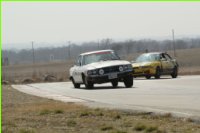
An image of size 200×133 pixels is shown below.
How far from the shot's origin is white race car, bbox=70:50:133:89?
25.3 metres

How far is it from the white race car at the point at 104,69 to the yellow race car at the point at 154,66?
7.02 metres

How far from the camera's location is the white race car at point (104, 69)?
2530 centimetres

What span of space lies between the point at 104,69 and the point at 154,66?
8.95 meters

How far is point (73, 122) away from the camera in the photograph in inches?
493

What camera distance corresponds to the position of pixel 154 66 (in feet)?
111

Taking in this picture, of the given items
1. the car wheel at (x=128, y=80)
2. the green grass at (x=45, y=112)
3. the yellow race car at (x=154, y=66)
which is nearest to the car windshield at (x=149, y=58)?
the yellow race car at (x=154, y=66)

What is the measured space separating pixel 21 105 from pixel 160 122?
262 inches

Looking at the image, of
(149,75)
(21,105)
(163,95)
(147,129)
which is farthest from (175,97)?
(149,75)

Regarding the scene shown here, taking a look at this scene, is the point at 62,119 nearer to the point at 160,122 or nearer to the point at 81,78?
the point at 160,122

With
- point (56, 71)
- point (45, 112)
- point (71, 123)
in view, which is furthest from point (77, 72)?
point (56, 71)

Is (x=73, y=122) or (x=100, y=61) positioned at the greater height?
(x=100, y=61)

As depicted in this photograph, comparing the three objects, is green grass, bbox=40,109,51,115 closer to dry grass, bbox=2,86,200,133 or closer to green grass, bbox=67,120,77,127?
dry grass, bbox=2,86,200,133

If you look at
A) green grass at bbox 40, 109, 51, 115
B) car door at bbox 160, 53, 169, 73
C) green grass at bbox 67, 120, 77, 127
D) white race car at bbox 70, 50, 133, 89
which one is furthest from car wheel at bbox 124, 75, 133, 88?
green grass at bbox 67, 120, 77, 127

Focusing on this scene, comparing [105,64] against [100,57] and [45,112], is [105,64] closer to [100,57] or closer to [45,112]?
[100,57]
